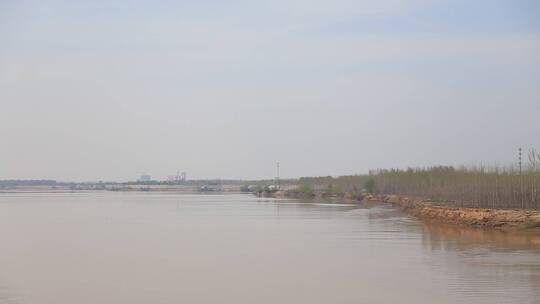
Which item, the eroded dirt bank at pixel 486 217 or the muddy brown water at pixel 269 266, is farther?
the eroded dirt bank at pixel 486 217

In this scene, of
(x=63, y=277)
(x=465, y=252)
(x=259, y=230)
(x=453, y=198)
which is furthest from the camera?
(x=453, y=198)

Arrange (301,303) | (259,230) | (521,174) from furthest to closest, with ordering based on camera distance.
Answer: (521,174) → (259,230) → (301,303)

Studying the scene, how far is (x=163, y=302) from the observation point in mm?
14727

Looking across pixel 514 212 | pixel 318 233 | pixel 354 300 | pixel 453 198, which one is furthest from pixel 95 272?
pixel 453 198

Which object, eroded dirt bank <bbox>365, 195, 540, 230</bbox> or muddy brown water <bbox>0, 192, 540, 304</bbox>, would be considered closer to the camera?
muddy brown water <bbox>0, 192, 540, 304</bbox>

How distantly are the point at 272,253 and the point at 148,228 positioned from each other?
13.4 metres

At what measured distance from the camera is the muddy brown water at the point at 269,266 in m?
15.5

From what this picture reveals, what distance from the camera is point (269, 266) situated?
2041cm

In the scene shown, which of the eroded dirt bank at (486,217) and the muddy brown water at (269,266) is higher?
the eroded dirt bank at (486,217)

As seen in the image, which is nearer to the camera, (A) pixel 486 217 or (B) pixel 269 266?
(B) pixel 269 266

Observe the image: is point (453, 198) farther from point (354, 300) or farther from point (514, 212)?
point (354, 300)

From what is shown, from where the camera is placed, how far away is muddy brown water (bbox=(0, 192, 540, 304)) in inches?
608

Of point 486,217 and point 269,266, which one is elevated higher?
point 486,217

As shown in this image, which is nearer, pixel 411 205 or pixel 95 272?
pixel 95 272
